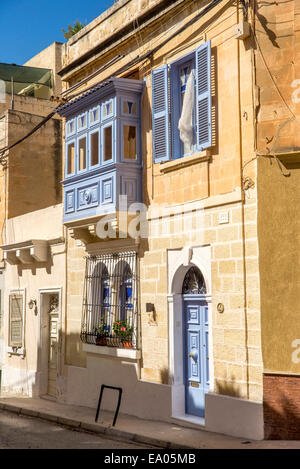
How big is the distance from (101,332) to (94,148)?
13.7ft

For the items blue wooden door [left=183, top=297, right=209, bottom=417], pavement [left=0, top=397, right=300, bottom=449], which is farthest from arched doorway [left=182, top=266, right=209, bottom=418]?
pavement [left=0, top=397, right=300, bottom=449]

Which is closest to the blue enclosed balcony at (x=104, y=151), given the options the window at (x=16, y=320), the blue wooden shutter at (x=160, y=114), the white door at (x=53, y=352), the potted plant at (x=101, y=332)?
the blue wooden shutter at (x=160, y=114)

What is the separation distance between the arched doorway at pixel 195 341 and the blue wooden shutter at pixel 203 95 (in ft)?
8.25

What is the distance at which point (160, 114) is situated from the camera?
12.8 m

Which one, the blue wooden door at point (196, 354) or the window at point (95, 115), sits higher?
the window at point (95, 115)

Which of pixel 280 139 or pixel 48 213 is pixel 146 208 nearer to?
pixel 280 139

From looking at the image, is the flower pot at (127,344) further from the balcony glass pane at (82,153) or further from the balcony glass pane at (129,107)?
the balcony glass pane at (129,107)

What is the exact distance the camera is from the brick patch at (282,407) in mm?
9805

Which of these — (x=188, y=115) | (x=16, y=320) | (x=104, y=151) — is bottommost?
(x=16, y=320)

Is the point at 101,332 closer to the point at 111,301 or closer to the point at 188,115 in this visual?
the point at 111,301

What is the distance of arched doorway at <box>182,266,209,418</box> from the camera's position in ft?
39.1

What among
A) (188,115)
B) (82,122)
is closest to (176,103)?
(188,115)

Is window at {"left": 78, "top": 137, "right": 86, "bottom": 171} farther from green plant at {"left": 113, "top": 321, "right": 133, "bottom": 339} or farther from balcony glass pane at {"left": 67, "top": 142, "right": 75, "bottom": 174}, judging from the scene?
green plant at {"left": 113, "top": 321, "right": 133, "bottom": 339}
